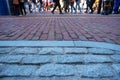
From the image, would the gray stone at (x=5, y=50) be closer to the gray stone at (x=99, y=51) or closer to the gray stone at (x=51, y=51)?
the gray stone at (x=51, y=51)

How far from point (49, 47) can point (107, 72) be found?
1.24 metres

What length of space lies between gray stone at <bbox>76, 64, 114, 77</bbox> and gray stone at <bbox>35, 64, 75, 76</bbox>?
0.36 feet

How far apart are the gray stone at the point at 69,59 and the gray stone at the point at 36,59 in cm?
13

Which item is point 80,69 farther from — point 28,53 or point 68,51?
point 28,53

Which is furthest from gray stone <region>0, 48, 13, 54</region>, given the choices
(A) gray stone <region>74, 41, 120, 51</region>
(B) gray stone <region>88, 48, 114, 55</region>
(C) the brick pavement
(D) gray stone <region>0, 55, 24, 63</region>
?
(B) gray stone <region>88, 48, 114, 55</region>

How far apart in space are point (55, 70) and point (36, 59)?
1.53 ft

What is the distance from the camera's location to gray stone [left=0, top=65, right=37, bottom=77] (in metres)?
1.90

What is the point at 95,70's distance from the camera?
1.98m

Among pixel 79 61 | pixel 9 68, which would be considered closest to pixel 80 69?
pixel 79 61

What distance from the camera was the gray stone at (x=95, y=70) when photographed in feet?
6.16

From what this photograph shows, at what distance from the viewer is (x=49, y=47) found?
2.88 metres

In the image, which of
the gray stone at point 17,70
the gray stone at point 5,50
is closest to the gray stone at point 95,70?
the gray stone at point 17,70

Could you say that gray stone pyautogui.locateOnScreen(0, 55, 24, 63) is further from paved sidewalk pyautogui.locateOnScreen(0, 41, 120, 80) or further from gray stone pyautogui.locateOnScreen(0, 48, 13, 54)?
gray stone pyautogui.locateOnScreen(0, 48, 13, 54)

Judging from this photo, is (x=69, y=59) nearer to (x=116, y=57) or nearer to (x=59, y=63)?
(x=59, y=63)
